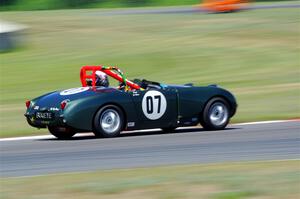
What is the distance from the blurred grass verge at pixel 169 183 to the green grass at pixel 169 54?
5860mm

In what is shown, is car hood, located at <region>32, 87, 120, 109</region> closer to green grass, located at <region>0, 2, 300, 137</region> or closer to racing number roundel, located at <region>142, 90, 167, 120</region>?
racing number roundel, located at <region>142, 90, 167, 120</region>

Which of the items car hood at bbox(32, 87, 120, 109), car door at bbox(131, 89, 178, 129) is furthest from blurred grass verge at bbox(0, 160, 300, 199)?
car door at bbox(131, 89, 178, 129)

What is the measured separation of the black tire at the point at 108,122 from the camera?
13.3 m

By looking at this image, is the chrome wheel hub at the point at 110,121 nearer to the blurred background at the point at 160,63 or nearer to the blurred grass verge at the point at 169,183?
the blurred background at the point at 160,63

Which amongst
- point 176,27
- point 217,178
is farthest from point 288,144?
point 176,27

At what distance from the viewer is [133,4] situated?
149ft

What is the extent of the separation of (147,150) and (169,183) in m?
3.37

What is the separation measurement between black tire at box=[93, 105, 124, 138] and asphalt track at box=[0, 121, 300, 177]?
9.8 inches

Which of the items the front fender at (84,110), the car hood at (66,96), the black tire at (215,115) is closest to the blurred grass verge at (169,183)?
the front fender at (84,110)

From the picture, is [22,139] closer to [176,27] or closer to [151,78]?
[151,78]

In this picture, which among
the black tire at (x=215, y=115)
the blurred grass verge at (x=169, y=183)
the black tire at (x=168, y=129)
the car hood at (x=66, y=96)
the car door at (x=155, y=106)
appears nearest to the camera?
the blurred grass verge at (x=169, y=183)

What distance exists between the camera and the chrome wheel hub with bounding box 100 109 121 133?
13.3m

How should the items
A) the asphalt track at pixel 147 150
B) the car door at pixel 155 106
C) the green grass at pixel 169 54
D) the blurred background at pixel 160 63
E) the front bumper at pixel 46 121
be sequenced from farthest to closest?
the green grass at pixel 169 54
the car door at pixel 155 106
the front bumper at pixel 46 121
the asphalt track at pixel 147 150
the blurred background at pixel 160 63

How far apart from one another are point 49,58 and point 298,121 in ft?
45.7
